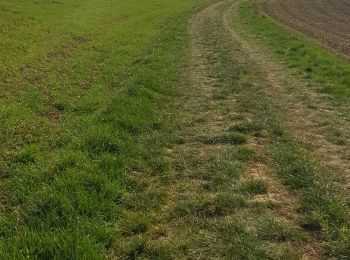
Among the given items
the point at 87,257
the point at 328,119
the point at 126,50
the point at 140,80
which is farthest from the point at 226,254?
the point at 126,50

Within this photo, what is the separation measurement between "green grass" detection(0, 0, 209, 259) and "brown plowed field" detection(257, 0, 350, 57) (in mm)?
9632

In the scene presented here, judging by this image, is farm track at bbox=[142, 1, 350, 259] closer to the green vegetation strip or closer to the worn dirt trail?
the worn dirt trail

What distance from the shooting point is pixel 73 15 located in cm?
2928

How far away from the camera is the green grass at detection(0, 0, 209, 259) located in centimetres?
573

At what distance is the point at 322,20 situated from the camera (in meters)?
36.7

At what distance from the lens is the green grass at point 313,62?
45.6 feet

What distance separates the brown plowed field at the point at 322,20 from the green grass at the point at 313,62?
1759mm

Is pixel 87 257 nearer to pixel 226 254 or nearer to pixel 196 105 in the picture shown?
pixel 226 254

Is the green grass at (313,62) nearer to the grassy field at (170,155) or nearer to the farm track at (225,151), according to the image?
the grassy field at (170,155)

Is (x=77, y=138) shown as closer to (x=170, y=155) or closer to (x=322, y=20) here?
(x=170, y=155)

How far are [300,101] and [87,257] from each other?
8937 millimetres

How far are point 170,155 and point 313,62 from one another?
37.6ft

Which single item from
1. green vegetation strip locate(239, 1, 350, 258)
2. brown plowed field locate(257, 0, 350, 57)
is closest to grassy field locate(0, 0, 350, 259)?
green vegetation strip locate(239, 1, 350, 258)

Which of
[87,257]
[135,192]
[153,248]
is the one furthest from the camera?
[135,192]
